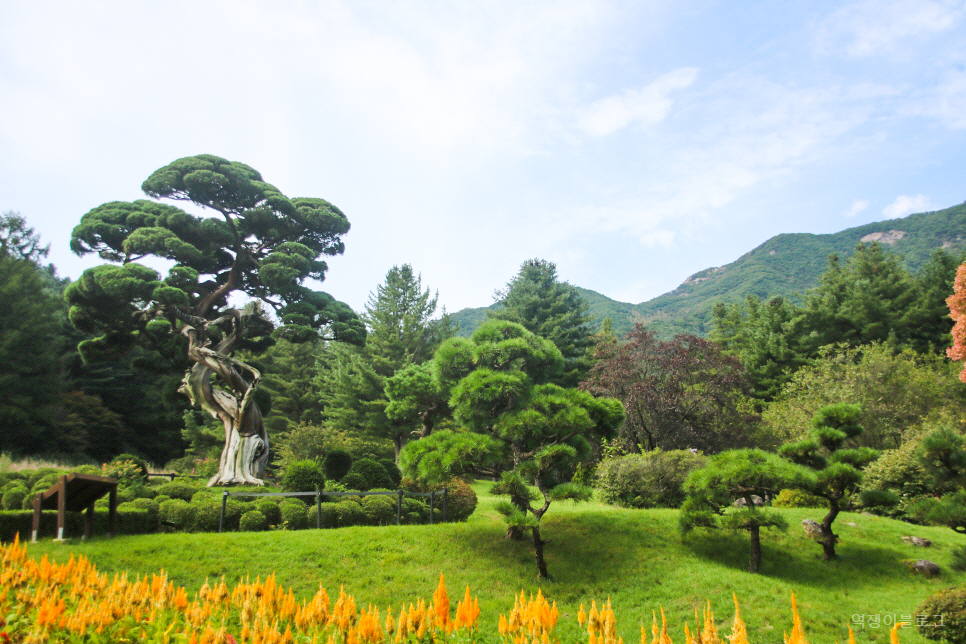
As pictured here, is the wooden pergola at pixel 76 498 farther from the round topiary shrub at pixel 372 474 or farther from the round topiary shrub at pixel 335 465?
the round topiary shrub at pixel 335 465

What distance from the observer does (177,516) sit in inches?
371

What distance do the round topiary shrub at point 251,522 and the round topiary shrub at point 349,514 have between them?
4.47 ft

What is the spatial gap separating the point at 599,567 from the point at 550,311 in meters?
19.7

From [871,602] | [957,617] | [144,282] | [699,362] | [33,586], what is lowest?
[871,602]

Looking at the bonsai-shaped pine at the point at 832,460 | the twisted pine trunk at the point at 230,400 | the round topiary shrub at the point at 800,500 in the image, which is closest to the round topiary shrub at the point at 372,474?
the twisted pine trunk at the point at 230,400

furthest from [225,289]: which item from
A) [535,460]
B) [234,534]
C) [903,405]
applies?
[903,405]

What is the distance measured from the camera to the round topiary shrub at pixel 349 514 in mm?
10234

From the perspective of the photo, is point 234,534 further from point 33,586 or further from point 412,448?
point 33,586

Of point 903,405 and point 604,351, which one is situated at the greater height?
point 604,351

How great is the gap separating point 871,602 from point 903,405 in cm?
1090

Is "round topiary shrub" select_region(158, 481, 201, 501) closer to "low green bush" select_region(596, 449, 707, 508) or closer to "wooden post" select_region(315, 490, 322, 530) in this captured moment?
"wooden post" select_region(315, 490, 322, 530)

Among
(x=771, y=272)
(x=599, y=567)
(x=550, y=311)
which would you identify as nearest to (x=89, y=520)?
(x=599, y=567)

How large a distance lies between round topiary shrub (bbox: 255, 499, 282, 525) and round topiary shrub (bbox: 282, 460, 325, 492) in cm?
137

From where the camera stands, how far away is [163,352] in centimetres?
1662
